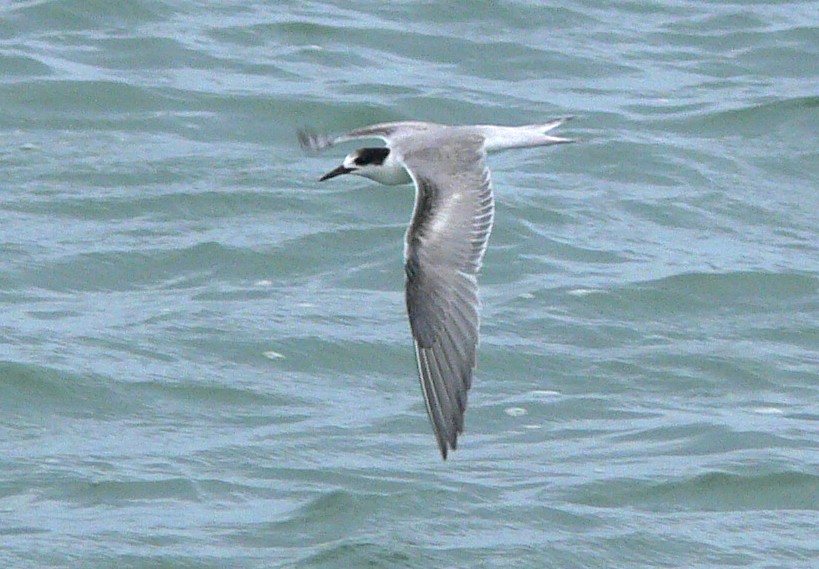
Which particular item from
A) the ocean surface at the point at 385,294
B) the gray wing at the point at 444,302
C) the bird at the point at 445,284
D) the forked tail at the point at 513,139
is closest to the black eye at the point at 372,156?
the bird at the point at 445,284

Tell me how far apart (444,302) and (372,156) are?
1118mm

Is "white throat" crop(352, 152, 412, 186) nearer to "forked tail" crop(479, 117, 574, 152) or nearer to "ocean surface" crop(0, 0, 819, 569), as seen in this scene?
"forked tail" crop(479, 117, 574, 152)

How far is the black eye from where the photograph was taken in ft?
33.0

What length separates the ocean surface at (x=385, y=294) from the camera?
9.88 m

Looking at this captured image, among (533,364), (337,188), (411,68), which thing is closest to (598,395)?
(533,364)

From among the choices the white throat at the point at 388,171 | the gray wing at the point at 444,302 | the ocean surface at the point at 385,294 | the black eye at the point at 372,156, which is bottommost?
the ocean surface at the point at 385,294

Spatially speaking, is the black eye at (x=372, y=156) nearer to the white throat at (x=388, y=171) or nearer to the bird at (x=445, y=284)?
A: the white throat at (x=388, y=171)

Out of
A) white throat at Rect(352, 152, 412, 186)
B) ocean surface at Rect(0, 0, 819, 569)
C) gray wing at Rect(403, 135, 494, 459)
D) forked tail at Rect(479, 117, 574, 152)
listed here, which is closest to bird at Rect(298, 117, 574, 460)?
gray wing at Rect(403, 135, 494, 459)

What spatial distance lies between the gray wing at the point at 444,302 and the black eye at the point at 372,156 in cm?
64

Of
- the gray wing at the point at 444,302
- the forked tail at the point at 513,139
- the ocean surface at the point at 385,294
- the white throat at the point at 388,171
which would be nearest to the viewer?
the gray wing at the point at 444,302

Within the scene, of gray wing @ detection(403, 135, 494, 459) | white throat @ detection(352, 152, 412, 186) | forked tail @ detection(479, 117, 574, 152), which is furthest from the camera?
forked tail @ detection(479, 117, 574, 152)

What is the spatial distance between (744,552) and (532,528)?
987 millimetres

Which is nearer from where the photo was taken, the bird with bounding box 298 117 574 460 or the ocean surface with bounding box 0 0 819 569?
the bird with bounding box 298 117 574 460

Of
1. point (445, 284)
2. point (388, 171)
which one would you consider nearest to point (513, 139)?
point (388, 171)
